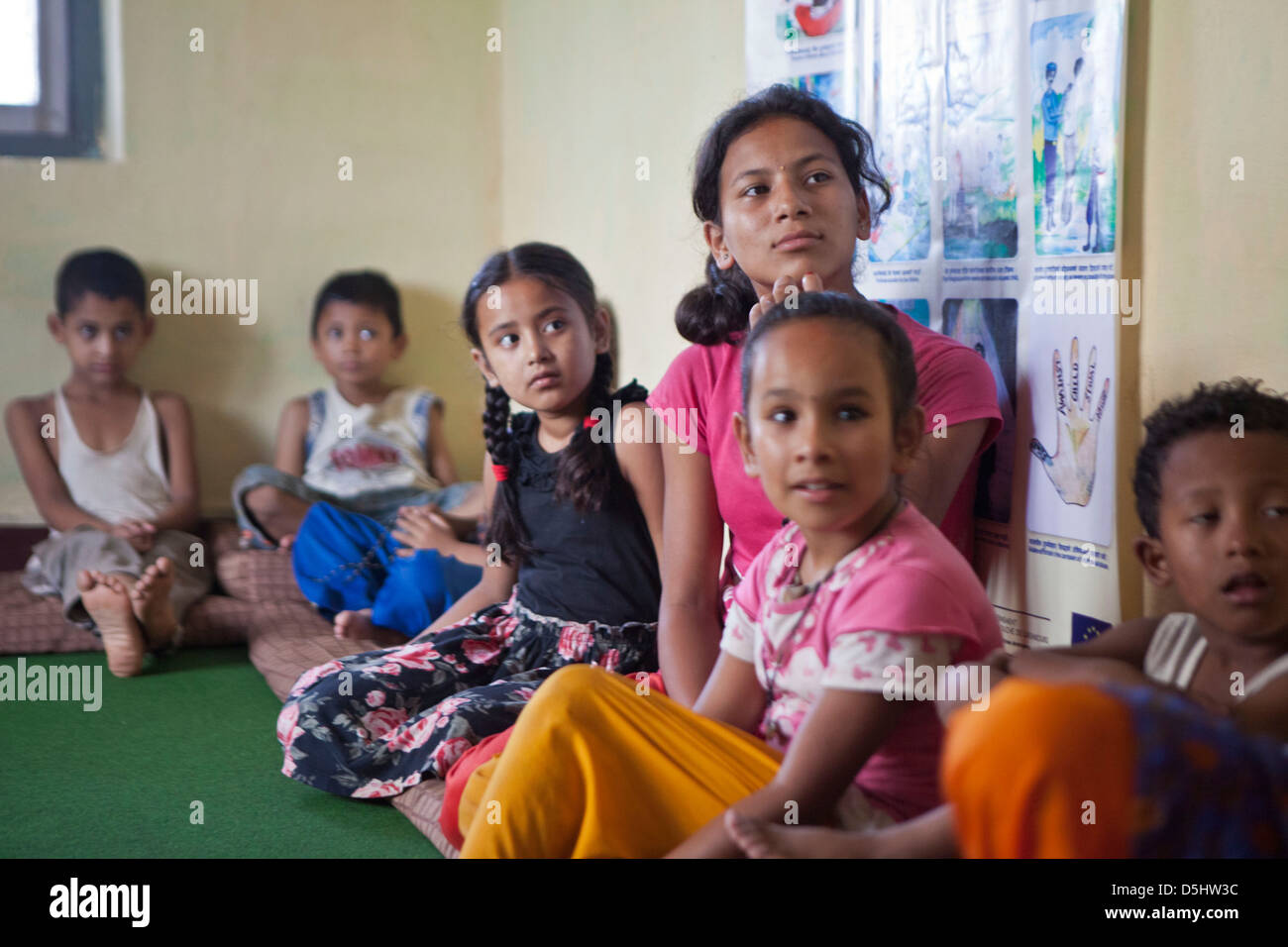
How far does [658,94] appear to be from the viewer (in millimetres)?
2977

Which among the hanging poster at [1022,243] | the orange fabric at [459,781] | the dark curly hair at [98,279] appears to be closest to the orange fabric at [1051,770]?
the hanging poster at [1022,243]

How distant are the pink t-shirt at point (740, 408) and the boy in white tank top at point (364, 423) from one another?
187 cm

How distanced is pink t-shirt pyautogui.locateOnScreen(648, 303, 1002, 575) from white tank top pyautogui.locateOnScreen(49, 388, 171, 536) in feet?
7.92

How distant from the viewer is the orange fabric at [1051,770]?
82 cm

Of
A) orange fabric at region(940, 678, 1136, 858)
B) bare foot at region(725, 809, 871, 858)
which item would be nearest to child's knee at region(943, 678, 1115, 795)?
orange fabric at region(940, 678, 1136, 858)

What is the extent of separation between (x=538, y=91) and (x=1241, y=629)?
10.5 ft

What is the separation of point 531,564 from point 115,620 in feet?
4.22

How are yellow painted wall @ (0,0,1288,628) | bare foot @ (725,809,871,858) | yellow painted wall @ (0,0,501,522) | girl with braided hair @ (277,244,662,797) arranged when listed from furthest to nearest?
yellow painted wall @ (0,0,501,522)
yellow painted wall @ (0,0,1288,628)
girl with braided hair @ (277,244,662,797)
bare foot @ (725,809,871,858)

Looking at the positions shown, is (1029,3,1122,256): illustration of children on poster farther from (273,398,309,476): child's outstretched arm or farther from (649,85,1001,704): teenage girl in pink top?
(273,398,309,476): child's outstretched arm

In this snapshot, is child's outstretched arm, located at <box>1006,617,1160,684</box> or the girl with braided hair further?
the girl with braided hair

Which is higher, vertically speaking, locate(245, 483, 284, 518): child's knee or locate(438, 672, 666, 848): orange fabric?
locate(245, 483, 284, 518): child's knee

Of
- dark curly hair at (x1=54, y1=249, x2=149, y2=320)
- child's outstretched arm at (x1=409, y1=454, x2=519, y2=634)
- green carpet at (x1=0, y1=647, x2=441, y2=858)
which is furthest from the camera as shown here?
dark curly hair at (x1=54, y1=249, x2=149, y2=320)

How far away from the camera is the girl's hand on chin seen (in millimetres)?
1594

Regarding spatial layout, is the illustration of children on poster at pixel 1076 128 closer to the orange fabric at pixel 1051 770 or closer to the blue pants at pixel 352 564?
the orange fabric at pixel 1051 770
